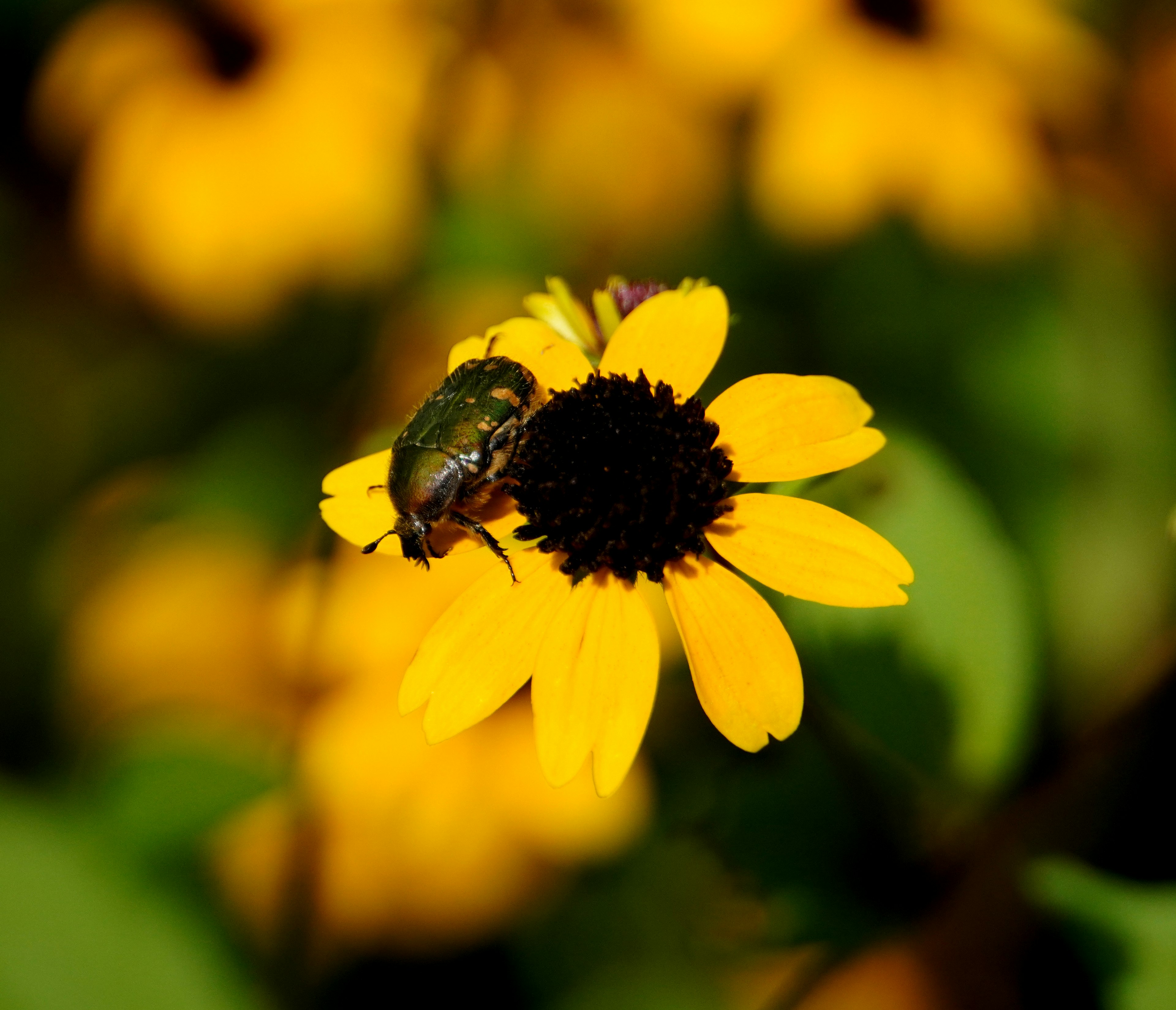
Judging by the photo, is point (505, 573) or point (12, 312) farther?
point (12, 312)

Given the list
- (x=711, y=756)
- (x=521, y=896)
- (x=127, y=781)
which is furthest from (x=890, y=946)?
(x=127, y=781)

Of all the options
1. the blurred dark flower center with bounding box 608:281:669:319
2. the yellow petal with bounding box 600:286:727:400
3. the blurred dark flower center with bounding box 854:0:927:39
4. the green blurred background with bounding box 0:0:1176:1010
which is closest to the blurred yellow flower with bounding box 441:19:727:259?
the green blurred background with bounding box 0:0:1176:1010

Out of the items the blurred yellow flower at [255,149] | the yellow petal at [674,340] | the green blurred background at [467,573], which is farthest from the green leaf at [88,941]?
the blurred yellow flower at [255,149]

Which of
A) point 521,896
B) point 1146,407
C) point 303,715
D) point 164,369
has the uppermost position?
point 164,369

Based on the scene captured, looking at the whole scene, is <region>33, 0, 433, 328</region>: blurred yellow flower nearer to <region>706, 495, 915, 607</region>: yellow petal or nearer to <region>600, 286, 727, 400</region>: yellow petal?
→ <region>600, 286, 727, 400</region>: yellow petal

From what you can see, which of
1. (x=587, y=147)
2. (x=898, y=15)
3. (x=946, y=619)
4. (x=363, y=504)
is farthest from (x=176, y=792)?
(x=898, y=15)

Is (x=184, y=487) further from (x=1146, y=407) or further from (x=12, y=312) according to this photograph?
(x=1146, y=407)

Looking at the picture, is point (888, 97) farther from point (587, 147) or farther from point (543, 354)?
point (543, 354)
